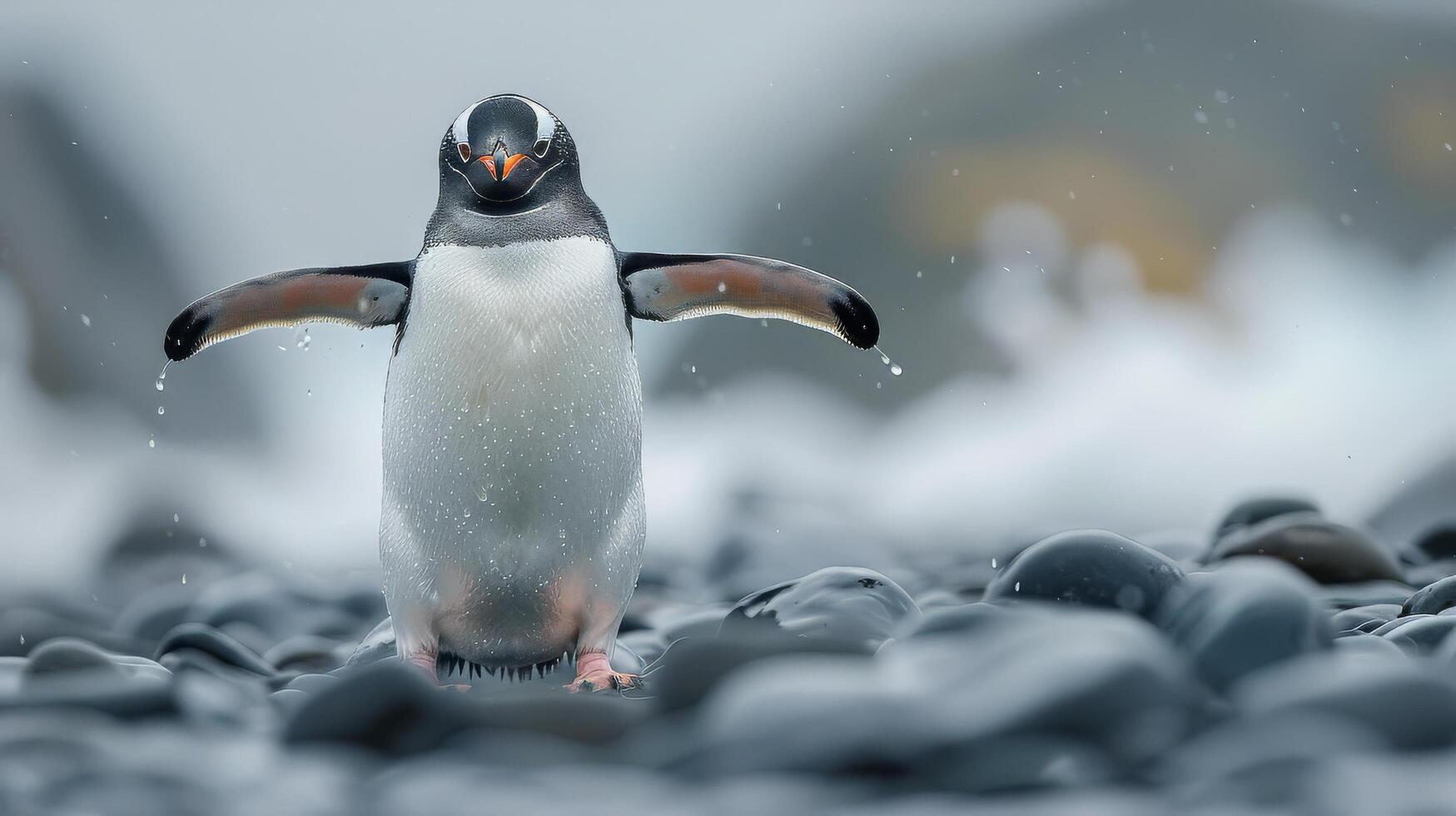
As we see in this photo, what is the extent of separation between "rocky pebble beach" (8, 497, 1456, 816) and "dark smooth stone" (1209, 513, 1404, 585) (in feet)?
2.09

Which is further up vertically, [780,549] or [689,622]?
[780,549]

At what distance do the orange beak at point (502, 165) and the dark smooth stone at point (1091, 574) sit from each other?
111 cm

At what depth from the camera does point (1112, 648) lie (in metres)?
1.50

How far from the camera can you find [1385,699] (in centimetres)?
143

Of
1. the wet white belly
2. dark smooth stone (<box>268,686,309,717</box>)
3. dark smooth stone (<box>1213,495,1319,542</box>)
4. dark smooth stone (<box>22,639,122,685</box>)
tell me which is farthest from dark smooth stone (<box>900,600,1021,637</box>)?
dark smooth stone (<box>1213,495,1319,542</box>)

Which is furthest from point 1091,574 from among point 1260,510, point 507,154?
point 1260,510

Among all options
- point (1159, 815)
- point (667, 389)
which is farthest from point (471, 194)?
point (667, 389)

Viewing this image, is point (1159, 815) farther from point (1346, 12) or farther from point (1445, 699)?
point (1346, 12)

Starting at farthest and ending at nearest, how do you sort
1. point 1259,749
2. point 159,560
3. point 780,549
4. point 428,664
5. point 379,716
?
point 159,560, point 780,549, point 428,664, point 379,716, point 1259,749

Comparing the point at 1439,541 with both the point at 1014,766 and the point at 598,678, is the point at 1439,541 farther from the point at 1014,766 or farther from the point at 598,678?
the point at 1014,766

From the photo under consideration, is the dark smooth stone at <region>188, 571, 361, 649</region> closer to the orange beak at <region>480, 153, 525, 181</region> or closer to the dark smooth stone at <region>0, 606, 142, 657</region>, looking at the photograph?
the dark smooth stone at <region>0, 606, 142, 657</region>

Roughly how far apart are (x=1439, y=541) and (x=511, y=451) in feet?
9.66

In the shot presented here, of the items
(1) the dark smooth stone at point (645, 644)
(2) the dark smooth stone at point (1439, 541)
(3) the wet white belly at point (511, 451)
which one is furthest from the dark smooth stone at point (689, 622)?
(2) the dark smooth stone at point (1439, 541)

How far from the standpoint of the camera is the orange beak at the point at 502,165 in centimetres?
233
